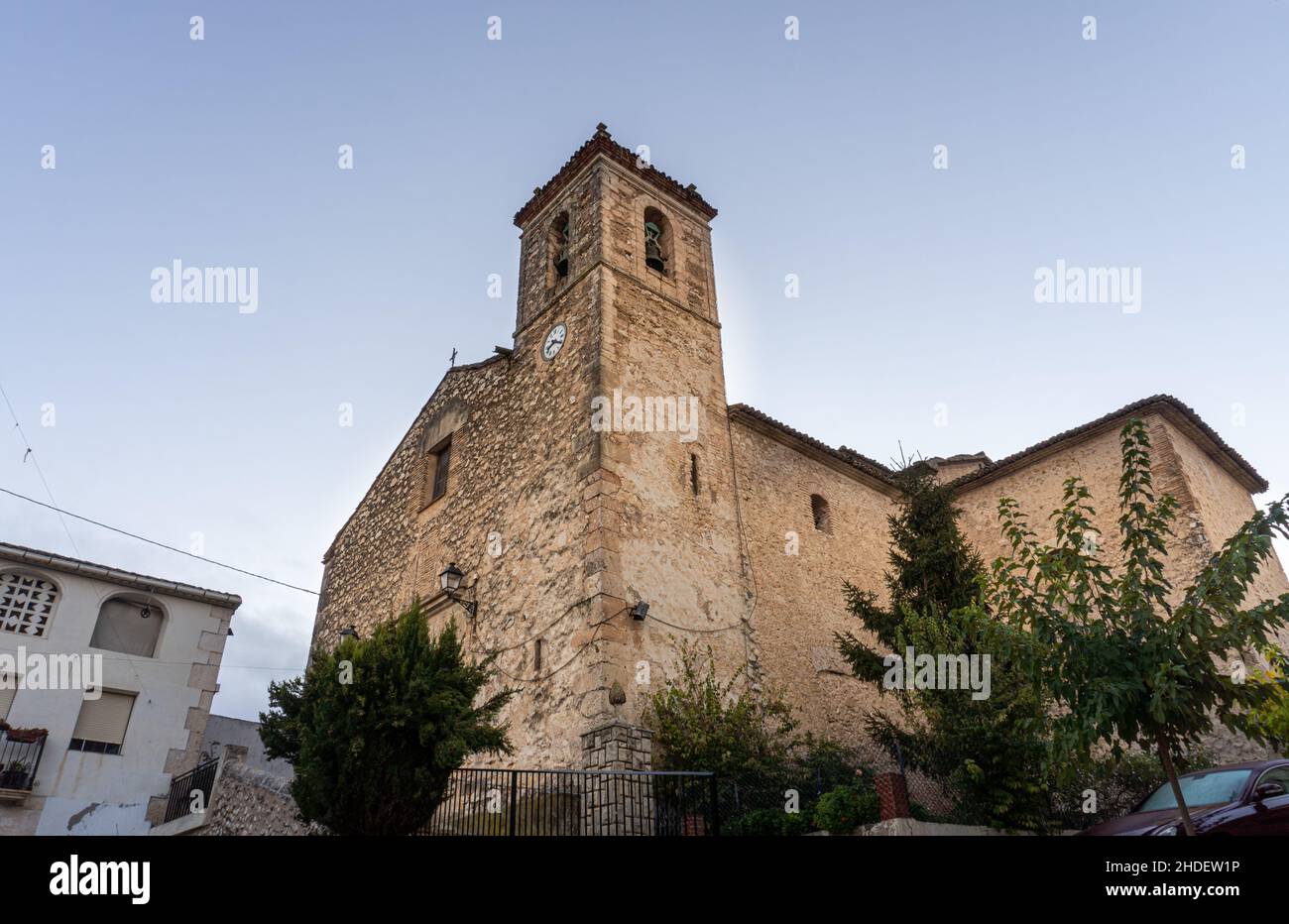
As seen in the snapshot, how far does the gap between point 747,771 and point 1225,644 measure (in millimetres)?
5529

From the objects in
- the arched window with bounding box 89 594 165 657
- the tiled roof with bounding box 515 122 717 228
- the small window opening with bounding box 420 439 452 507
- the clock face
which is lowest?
the arched window with bounding box 89 594 165 657

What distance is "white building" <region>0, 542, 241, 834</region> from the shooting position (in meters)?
13.7

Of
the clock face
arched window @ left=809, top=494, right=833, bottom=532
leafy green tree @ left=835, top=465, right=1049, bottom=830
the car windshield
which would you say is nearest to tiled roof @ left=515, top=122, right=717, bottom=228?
the clock face

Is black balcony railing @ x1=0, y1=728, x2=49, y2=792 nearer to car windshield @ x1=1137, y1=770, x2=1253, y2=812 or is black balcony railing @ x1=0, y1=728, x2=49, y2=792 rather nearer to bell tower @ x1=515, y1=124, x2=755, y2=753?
bell tower @ x1=515, y1=124, x2=755, y2=753

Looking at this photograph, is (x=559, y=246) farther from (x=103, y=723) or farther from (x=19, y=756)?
(x=19, y=756)

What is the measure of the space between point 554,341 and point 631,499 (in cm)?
383

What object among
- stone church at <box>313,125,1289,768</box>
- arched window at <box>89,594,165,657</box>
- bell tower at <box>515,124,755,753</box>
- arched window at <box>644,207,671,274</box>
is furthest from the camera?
arched window at <box>644,207,671,274</box>

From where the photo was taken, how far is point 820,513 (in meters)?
16.1

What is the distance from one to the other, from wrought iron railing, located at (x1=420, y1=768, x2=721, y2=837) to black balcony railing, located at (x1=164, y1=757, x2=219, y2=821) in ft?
19.6

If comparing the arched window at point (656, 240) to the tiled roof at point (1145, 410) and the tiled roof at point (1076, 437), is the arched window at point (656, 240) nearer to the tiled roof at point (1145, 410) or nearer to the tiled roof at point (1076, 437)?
the tiled roof at point (1076, 437)

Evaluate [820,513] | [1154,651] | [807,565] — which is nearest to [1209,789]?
[1154,651]

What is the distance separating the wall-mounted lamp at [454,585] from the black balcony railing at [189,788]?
451cm

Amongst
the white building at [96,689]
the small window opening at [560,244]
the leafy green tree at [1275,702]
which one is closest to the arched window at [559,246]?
the small window opening at [560,244]
